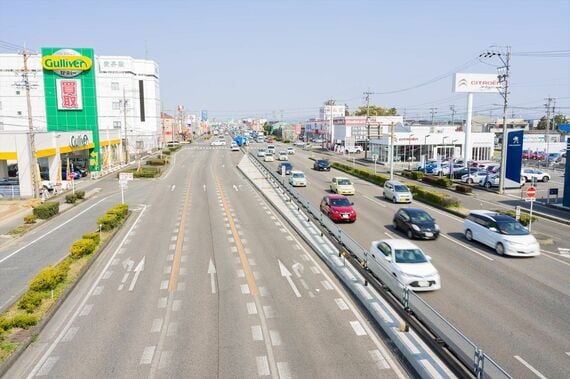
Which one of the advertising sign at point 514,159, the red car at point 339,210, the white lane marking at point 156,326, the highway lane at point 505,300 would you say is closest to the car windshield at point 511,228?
the highway lane at point 505,300

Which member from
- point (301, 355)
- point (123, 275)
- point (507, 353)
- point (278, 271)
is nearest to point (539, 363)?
point (507, 353)

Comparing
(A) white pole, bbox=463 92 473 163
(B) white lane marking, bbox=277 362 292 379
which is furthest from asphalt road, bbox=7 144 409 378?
(A) white pole, bbox=463 92 473 163

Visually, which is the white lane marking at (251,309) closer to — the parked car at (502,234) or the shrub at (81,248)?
the shrub at (81,248)

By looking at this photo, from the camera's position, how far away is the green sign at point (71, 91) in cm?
6222

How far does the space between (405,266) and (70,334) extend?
11710 mm

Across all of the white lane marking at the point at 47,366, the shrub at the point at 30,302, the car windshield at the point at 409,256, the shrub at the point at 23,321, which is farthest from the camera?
the car windshield at the point at 409,256

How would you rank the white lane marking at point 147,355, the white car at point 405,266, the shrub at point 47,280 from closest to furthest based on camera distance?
the white lane marking at point 147,355, the shrub at point 47,280, the white car at point 405,266

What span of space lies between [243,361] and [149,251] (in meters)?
12.9

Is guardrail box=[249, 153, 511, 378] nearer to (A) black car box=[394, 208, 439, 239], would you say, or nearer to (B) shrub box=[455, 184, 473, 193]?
(A) black car box=[394, 208, 439, 239]

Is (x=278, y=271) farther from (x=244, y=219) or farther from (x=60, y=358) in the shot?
(x=244, y=219)

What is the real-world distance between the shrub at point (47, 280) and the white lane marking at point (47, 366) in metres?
4.83

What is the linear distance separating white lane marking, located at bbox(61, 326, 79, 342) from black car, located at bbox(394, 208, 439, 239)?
1756 centimetres

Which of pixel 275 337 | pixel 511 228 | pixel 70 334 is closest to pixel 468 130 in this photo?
pixel 511 228

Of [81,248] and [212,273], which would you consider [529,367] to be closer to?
[212,273]
